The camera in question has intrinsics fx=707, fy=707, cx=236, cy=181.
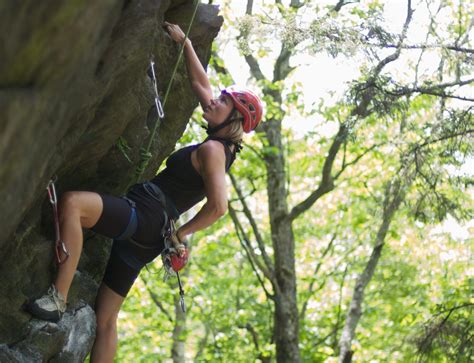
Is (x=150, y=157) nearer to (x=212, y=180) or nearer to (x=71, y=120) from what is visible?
(x=212, y=180)

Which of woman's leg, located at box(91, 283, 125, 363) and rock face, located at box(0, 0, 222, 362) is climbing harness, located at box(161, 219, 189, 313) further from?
rock face, located at box(0, 0, 222, 362)

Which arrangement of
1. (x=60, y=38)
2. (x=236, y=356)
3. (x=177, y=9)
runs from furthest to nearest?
(x=236, y=356), (x=177, y=9), (x=60, y=38)

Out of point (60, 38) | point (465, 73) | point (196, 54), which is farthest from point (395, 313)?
point (60, 38)

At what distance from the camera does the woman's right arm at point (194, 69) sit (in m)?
5.66

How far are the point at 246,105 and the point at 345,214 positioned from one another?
14.9 metres

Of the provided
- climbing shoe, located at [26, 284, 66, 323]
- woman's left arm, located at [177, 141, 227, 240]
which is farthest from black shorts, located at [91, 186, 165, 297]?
climbing shoe, located at [26, 284, 66, 323]

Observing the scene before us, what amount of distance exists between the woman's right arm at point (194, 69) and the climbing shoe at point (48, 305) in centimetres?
190

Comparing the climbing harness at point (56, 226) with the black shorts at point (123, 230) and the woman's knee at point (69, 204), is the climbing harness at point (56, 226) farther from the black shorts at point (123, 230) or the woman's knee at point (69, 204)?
the black shorts at point (123, 230)

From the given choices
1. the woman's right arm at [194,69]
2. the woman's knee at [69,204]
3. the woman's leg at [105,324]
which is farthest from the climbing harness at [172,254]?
the woman's right arm at [194,69]

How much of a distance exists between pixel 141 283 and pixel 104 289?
44.6 ft

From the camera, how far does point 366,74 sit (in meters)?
7.79

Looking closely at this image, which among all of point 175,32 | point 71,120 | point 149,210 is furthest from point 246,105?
point 71,120

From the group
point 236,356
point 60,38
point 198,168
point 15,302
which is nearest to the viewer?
point 60,38

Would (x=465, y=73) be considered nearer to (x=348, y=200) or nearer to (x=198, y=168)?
(x=198, y=168)
